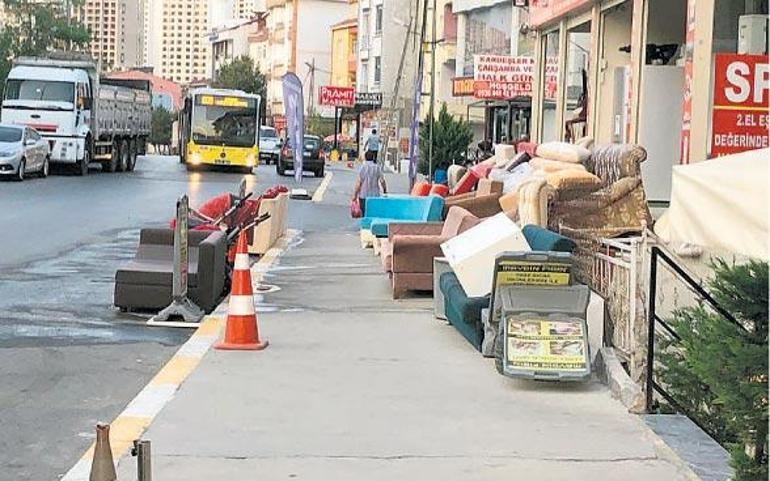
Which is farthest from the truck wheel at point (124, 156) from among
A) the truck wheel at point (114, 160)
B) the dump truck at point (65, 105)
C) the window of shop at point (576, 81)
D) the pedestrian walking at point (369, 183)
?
the pedestrian walking at point (369, 183)

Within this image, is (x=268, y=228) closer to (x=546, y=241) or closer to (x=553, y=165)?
(x=553, y=165)

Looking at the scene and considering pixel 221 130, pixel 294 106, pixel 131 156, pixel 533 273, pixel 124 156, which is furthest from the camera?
pixel 131 156

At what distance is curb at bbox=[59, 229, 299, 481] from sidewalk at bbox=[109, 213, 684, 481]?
0.35 ft

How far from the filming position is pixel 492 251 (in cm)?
1081

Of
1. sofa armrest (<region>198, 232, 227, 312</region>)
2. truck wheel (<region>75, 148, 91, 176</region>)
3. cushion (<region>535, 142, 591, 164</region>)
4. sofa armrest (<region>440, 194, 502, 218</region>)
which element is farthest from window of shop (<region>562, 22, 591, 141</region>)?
truck wheel (<region>75, 148, 91, 176</region>)

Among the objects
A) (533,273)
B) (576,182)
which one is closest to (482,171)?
(576,182)

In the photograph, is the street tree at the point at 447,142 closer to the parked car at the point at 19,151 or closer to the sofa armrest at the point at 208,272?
the parked car at the point at 19,151

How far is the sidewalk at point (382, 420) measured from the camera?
22.2 feet

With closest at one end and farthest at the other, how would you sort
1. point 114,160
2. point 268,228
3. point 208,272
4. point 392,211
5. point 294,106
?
point 208,272, point 268,228, point 392,211, point 294,106, point 114,160

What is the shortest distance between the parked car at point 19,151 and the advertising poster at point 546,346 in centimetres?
2866

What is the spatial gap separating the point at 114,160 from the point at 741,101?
121 ft

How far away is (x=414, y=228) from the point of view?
15141 mm

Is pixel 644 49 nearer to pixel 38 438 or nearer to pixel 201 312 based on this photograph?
pixel 201 312

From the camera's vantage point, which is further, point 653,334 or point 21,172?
point 21,172
